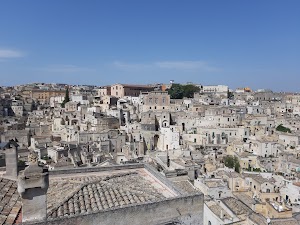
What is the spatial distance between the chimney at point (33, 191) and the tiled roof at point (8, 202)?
1.89 feet

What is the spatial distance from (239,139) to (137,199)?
127 ft

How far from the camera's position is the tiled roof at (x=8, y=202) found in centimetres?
583

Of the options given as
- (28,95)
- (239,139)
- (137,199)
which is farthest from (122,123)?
(28,95)

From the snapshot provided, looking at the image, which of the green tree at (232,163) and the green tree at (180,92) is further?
the green tree at (180,92)

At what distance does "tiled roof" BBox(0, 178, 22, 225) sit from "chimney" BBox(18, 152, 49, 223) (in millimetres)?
575

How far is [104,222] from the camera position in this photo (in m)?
5.87

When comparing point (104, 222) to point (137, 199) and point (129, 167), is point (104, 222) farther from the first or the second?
point (129, 167)

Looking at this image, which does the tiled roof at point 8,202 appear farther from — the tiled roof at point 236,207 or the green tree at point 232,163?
the green tree at point 232,163

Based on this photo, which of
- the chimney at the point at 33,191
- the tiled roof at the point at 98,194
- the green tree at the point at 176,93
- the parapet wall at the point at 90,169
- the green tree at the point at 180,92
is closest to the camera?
the chimney at the point at 33,191

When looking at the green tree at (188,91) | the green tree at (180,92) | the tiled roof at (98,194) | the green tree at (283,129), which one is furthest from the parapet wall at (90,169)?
the green tree at (188,91)

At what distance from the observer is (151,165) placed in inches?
616

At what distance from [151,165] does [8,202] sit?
9.74m

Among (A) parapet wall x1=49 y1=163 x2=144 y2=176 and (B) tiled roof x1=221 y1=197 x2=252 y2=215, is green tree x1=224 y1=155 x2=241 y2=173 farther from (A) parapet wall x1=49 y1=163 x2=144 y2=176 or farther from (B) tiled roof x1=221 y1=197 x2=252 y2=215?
(A) parapet wall x1=49 y1=163 x2=144 y2=176

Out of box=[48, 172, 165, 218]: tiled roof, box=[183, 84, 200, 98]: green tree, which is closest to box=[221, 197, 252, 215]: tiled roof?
box=[48, 172, 165, 218]: tiled roof
